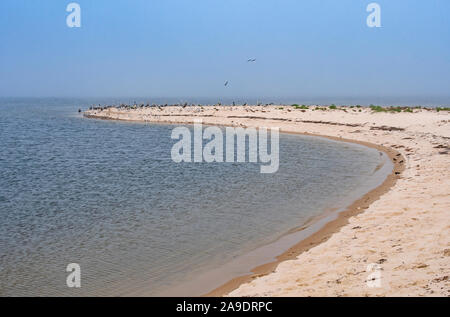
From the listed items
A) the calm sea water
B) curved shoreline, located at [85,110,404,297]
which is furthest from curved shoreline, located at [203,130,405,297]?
the calm sea water

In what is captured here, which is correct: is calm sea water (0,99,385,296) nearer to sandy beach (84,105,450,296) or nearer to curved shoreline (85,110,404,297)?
curved shoreline (85,110,404,297)

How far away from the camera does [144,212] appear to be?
654 inches

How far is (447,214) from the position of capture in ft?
42.9

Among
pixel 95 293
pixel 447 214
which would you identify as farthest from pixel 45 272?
pixel 447 214

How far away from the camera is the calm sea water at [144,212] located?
11.0 metres

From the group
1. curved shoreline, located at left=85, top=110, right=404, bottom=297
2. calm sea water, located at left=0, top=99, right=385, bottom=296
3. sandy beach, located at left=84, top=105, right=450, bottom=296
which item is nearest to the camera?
sandy beach, located at left=84, top=105, right=450, bottom=296

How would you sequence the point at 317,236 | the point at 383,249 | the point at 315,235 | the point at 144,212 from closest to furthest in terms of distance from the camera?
the point at 383,249 → the point at 317,236 → the point at 315,235 → the point at 144,212

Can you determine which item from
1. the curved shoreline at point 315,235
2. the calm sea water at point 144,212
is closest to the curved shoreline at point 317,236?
the curved shoreline at point 315,235

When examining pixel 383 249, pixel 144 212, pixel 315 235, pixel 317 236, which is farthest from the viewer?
pixel 144 212

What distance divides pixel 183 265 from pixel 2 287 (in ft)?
15.0

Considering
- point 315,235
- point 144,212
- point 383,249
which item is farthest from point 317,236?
point 144,212

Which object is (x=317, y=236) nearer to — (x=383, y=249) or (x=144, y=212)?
(x=383, y=249)

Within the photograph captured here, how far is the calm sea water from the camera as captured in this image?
10984mm

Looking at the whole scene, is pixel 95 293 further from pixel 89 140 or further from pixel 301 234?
pixel 89 140
